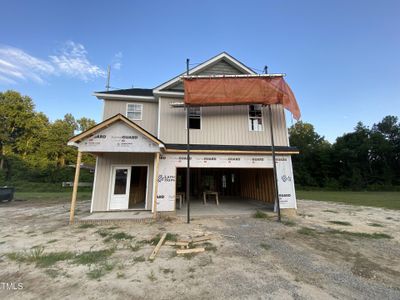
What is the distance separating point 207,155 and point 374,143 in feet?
140

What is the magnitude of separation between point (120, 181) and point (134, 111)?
3932 millimetres

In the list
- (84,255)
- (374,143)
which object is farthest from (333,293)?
(374,143)

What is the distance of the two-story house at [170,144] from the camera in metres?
7.73

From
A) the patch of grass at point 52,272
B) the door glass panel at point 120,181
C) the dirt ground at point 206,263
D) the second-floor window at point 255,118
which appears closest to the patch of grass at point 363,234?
the dirt ground at point 206,263

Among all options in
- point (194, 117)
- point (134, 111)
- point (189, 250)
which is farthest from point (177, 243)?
point (134, 111)

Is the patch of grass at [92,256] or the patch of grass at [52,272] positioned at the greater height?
the patch of grass at [92,256]

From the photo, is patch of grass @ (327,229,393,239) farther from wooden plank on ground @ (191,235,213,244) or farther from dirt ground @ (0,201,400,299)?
wooden plank on ground @ (191,235,213,244)

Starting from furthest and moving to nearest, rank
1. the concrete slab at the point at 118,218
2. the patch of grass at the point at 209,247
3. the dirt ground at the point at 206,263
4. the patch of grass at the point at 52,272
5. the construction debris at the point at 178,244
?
the concrete slab at the point at 118,218 < the construction debris at the point at 178,244 < the patch of grass at the point at 209,247 < the patch of grass at the point at 52,272 < the dirt ground at the point at 206,263

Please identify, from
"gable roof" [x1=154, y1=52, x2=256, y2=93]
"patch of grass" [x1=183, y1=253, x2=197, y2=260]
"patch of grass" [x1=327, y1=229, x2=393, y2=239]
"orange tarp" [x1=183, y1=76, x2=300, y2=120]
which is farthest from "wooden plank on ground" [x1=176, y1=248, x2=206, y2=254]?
"gable roof" [x1=154, y1=52, x2=256, y2=93]

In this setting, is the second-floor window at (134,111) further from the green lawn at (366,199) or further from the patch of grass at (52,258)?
the green lawn at (366,199)

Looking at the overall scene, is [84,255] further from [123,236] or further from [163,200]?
[163,200]

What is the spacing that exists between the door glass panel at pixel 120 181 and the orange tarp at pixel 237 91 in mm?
4888

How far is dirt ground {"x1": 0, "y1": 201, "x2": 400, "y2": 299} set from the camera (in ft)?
9.42

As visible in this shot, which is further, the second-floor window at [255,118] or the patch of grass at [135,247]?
the second-floor window at [255,118]
